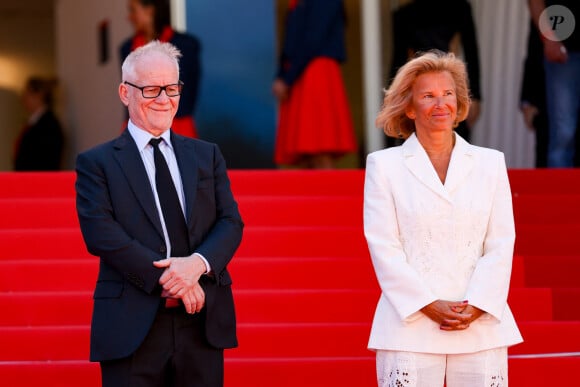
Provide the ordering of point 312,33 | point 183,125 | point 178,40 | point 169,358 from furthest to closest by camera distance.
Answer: point 183,125 < point 312,33 < point 178,40 < point 169,358

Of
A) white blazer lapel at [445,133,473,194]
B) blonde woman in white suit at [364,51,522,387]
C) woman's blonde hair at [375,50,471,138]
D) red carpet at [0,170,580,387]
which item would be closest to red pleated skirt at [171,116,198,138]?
red carpet at [0,170,580,387]

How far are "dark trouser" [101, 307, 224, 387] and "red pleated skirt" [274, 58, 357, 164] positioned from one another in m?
5.18

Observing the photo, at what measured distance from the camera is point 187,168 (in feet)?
12.0

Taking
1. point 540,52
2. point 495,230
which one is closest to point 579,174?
point 540,52

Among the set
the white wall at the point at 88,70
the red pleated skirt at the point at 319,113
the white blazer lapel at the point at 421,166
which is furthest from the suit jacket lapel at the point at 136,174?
the white wall at the point at 88,70

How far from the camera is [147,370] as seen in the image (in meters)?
3.53

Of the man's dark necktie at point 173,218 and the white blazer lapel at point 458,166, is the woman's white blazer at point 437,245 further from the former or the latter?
the man's dark necktie at point 173,218

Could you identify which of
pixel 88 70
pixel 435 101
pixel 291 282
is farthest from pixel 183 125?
pixel 435 101

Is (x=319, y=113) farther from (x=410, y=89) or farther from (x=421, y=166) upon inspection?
(x=421, y=166)

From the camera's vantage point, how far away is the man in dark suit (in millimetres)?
3518

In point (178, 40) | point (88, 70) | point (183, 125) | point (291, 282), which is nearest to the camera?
point (291, 282)

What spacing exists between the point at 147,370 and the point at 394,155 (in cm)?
110

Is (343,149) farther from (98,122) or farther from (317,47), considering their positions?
(98,122)

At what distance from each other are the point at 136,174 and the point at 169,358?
23.3 inches
